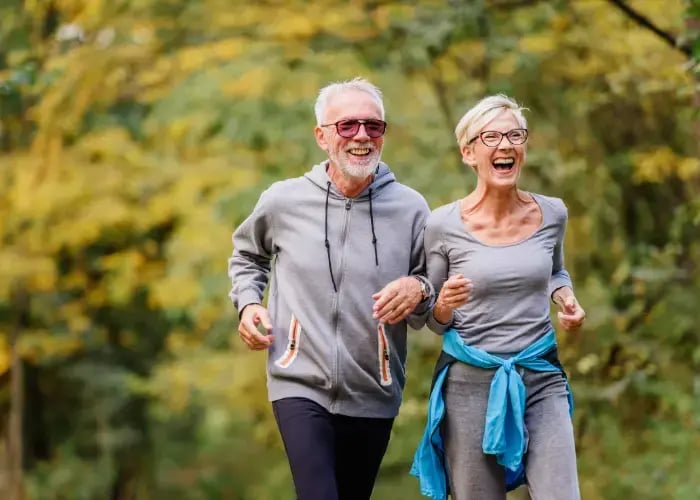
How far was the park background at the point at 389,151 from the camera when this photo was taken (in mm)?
9242

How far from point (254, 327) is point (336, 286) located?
33 cm

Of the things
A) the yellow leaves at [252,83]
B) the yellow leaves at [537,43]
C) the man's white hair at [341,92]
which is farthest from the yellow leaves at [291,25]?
the man's white hair at [341,92]

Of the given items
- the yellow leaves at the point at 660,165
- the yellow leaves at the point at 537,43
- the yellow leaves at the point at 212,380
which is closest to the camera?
the yellow leaves at the point at 537,43

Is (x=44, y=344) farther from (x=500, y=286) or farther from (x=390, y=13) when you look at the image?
(x=500, y=286)

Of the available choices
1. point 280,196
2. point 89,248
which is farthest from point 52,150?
point 280,196

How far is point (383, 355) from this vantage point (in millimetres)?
4625

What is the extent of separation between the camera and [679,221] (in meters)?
8.77

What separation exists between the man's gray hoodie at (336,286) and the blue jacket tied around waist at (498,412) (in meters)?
0.26

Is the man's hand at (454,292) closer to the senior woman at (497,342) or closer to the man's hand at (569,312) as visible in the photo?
the senior woman at (497,342)

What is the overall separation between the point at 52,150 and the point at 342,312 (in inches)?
381

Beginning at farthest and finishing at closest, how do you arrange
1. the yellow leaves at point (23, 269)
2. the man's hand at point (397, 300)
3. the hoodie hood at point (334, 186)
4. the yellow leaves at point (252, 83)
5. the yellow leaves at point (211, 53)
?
the yellow leaves at point (23, 269), the yellow leaves at point (211, 53), the yellow leaves at point (252, 83), the hoodie hood at point (334, 186), the man's hand at point (397, 300)

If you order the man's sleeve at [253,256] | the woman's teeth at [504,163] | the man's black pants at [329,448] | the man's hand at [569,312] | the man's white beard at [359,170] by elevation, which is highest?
the man's white beard at [359,170]

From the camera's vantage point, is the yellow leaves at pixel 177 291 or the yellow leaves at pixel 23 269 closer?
the yellow leaves at pixel 177 291

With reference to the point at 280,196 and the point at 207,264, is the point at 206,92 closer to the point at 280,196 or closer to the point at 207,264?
the point at 207,264
